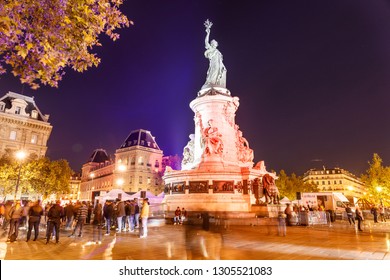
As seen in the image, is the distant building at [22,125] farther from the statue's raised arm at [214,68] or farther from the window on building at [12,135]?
the statue's raised arm at [214,68]

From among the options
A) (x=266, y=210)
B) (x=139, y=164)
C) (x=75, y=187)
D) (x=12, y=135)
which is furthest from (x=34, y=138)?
(x=75, y=187)

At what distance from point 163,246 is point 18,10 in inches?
337

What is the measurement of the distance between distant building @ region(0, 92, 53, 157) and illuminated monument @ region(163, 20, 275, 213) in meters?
38.7

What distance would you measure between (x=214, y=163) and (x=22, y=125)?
45843 millimetres

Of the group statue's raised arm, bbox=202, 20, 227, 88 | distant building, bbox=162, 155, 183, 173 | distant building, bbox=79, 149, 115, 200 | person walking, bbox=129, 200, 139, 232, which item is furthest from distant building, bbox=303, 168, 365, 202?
person walking, bbox=129, 200, 139, 232

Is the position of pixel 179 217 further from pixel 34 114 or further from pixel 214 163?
pixel 34 114

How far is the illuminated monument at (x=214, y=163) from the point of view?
21625 millimetres

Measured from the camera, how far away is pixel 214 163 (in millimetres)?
23000

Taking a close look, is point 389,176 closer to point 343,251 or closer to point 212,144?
point 212,144

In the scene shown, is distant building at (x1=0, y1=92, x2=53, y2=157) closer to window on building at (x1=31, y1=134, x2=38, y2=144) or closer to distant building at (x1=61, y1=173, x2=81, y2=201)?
window on building at (x1=31, y1=134, x2=38, y2=144)

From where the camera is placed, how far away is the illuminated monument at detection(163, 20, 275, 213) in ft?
70.9

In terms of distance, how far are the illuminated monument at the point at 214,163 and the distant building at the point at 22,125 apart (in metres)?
38.7

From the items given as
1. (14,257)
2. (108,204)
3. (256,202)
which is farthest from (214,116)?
(14,257)

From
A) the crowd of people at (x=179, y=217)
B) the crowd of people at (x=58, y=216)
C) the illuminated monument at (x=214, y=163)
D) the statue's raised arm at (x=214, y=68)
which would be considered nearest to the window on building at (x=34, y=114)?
the illuminated monument at (x=214, y=163)
